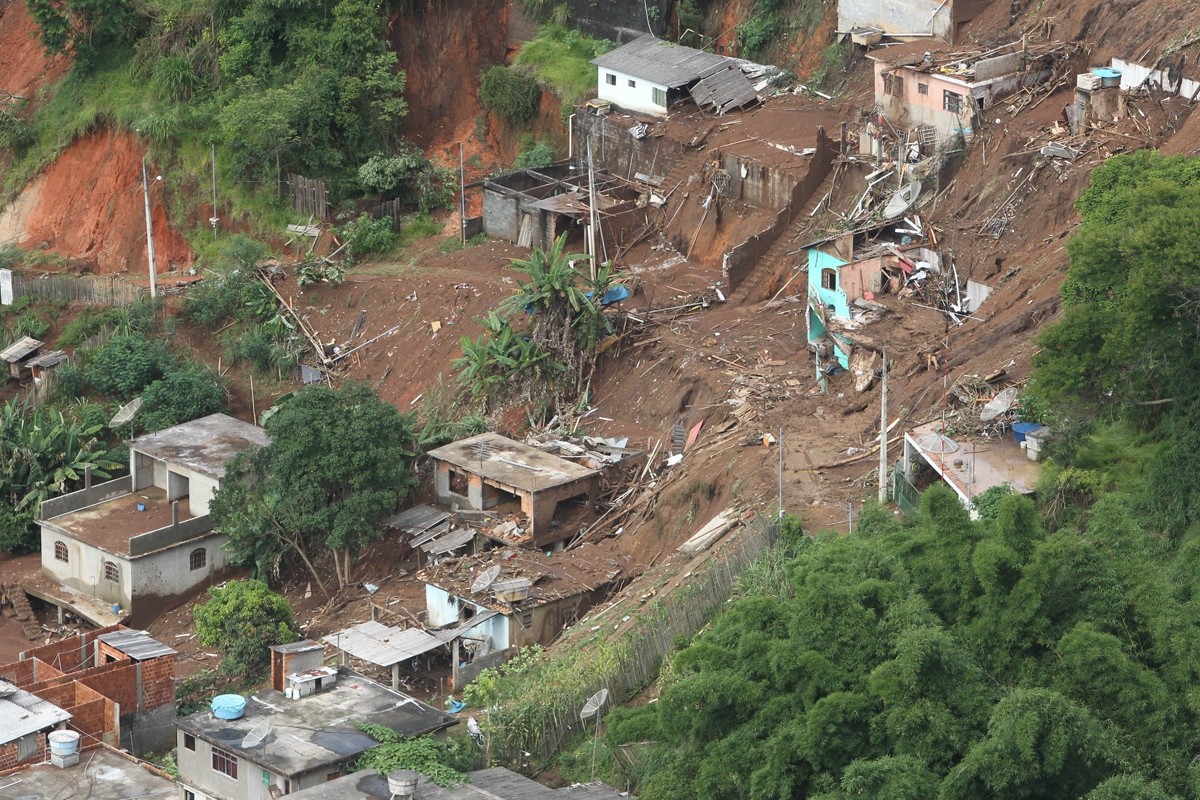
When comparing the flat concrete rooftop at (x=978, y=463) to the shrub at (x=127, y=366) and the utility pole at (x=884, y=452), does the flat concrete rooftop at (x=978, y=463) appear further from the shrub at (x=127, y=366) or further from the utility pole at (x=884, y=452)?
the shrub at (x=127, y=366)

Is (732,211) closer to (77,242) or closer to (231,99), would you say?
(231,99)

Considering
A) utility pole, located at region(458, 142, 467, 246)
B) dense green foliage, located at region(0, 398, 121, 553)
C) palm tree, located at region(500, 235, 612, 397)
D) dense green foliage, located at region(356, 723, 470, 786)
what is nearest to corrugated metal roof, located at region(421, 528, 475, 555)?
palm tree, located at region(500, 235, 612, 397)

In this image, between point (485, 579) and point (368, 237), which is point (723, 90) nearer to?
point (368, 237)

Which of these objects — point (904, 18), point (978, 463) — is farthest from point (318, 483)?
point (904, 18)

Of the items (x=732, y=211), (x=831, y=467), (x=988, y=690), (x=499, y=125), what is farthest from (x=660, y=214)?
(x=988, y=690)

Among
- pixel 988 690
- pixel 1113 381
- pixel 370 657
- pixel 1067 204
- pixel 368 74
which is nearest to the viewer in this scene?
pixel 988 690

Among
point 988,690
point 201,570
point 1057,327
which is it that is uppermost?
point 1057,327

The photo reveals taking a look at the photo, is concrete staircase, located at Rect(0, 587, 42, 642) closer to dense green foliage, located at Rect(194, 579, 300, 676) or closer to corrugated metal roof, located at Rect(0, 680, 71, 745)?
dense green foliage, located at Rect(194, 579, 300, 676)
